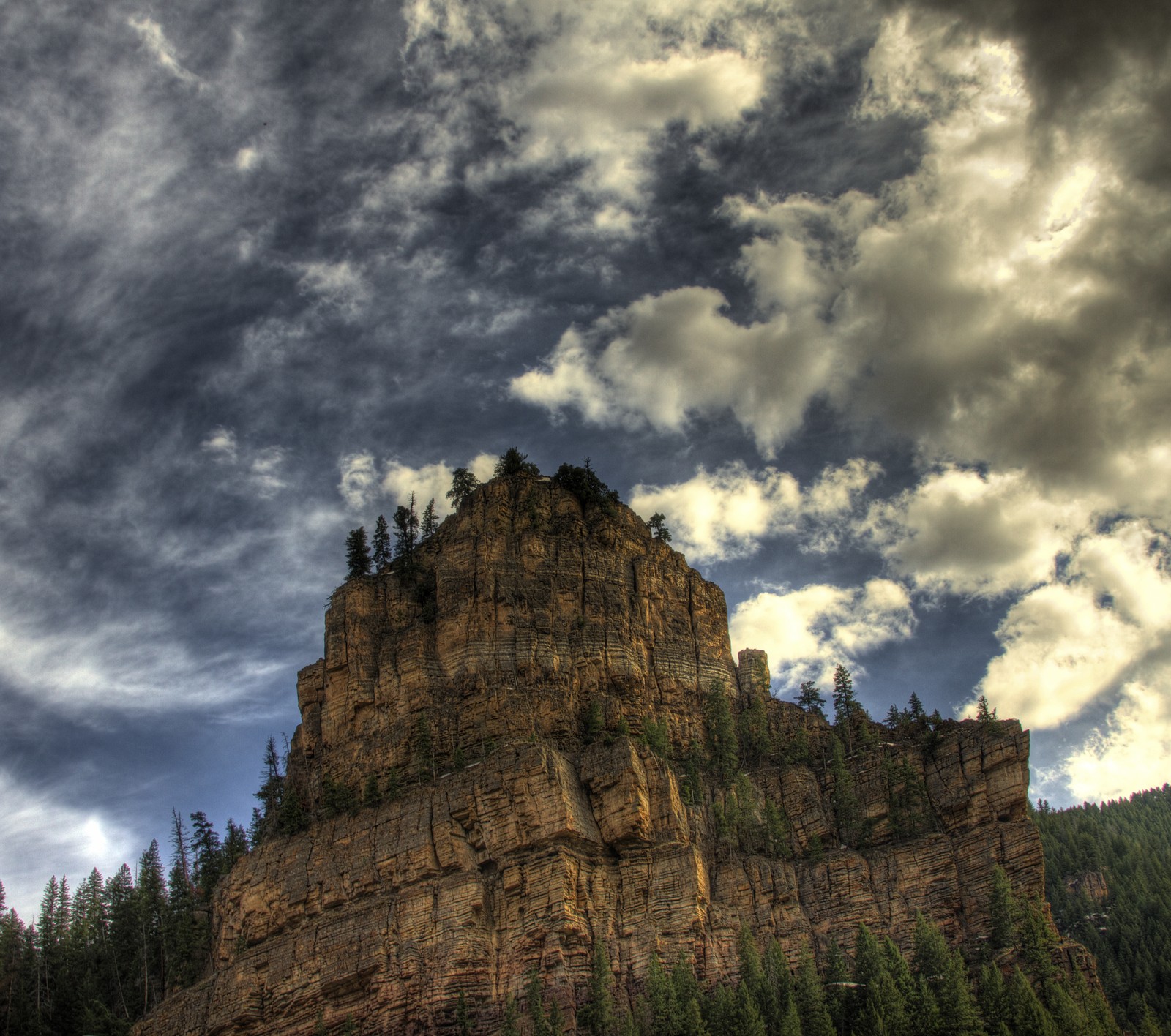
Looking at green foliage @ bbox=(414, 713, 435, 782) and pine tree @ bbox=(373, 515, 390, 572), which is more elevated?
pine tree @ bbox=(373, 515, 390, 572)

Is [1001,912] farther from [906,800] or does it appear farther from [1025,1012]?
[906,800]

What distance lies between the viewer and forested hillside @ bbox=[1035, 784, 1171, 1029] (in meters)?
103

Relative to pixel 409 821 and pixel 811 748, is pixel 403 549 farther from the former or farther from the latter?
pixel 811 748

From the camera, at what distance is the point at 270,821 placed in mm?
93000

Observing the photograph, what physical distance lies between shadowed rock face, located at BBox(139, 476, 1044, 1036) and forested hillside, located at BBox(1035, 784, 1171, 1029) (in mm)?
24474

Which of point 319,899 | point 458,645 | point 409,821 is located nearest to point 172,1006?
point 319,899

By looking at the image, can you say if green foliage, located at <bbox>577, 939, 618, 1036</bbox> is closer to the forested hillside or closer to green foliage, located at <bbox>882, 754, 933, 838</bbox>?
green foliage, located at <bbox>882, 754, 933, 838</bbox>

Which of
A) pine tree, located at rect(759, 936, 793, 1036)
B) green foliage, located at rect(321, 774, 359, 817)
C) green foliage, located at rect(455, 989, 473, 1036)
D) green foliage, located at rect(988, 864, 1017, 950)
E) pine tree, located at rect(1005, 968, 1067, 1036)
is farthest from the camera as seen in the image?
green foliage, located at rect(321, 774, 359, 817)

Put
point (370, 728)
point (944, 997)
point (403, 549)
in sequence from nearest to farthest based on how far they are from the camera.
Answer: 1. point (944, 997)
2. point (370, 728)
3. point (403, 549)

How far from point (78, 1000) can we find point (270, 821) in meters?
19.9

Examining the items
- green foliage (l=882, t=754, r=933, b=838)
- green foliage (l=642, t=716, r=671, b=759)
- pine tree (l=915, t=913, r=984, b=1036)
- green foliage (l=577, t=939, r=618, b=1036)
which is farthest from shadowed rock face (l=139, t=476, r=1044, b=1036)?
pine tree (l=915, t=913, r=984, b=1036)

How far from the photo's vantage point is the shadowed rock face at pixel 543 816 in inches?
2913

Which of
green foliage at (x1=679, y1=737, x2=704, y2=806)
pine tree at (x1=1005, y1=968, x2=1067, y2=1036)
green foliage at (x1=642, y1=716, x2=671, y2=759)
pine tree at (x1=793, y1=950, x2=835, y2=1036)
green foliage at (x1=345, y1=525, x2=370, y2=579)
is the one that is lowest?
pine tree at (x1=1005, y1=968, x2=1067, y2=1036)

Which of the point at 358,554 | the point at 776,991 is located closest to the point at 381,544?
the point at 358,554
